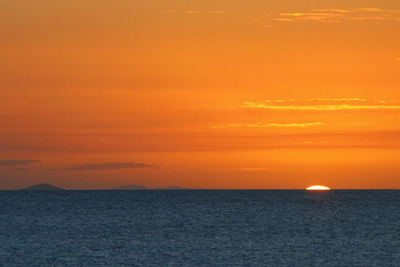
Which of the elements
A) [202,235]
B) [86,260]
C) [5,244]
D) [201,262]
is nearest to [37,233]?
[5,244]

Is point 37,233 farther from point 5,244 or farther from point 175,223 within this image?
point 175,223

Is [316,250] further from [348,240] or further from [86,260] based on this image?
[86,260]

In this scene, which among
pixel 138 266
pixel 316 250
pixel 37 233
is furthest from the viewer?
pixel 37 233

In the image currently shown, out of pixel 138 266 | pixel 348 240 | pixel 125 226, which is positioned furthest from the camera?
pixel 125 226

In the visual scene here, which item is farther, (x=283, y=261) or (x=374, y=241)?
(x=374, y=241)

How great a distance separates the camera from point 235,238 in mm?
92938

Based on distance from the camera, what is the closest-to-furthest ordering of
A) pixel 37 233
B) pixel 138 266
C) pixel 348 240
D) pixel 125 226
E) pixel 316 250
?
pixel 138 266 → pixel 316 250 → pixel 348 240 → pixel 37 233 → pixel 125 226

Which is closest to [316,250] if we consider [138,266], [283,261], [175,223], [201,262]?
[283,261]

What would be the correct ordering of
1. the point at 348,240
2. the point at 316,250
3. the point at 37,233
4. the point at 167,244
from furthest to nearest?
the point at 37,233
the point at 348,240
the point at 167,244
the point at 316,250

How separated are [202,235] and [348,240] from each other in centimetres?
1930

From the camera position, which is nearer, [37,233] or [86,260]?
[86,260]

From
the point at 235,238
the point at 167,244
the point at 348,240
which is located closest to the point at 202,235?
the point at 235,238

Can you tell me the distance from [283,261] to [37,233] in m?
44.1

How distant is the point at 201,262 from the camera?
68312 millimetres
